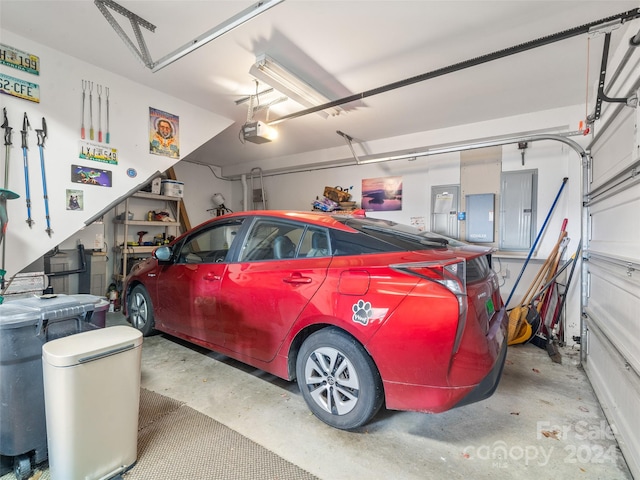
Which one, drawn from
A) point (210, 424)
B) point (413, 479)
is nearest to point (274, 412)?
point (210, 424)

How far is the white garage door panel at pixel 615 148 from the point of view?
1.86 m

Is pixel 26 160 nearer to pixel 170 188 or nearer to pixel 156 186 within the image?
pixel 156 186

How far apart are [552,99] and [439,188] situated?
63.3 inches

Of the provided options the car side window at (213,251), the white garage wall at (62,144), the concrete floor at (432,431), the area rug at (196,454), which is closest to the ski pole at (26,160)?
the white garage wall at (62,144)

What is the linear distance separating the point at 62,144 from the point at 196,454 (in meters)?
2.86

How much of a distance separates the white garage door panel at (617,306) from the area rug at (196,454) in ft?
6.45

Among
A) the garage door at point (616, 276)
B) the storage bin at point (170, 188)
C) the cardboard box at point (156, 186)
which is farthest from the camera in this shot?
the storage bin at point (170, 188)

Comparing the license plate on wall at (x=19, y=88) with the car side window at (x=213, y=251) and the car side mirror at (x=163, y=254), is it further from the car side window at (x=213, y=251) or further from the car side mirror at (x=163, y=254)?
the car side window at (x=213, y=251)

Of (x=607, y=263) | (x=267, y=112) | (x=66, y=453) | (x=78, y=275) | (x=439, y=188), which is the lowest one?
(x=66, y=453)

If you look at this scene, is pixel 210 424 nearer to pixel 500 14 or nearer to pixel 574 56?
pixel 500 14

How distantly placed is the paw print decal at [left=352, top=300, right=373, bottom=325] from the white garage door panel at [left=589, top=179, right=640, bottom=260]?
1.50 metres

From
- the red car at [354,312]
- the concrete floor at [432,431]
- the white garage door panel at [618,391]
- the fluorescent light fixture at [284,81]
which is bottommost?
the concrete floor at [432,431]

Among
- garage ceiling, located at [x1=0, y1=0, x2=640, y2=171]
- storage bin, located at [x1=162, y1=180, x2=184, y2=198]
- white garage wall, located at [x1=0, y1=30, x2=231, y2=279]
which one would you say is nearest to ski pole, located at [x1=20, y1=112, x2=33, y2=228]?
white garage wall, located at [x1=0, y1=30, x2=231, y2=279]

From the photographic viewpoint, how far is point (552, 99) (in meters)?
3.37
